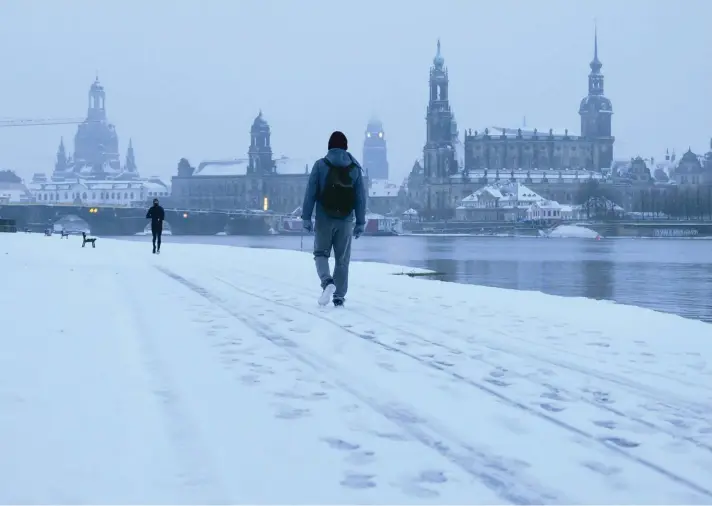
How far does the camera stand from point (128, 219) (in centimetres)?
11169

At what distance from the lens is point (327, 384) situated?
463 centimetres

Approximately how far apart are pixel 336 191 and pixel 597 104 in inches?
6603

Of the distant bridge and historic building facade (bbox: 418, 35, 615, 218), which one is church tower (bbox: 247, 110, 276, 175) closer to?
historic building facade (bbox: 418, 35, 615, 218)

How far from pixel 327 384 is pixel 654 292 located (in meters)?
11.3

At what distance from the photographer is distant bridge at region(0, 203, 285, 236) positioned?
339ft

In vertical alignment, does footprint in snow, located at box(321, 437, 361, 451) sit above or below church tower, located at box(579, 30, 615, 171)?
below

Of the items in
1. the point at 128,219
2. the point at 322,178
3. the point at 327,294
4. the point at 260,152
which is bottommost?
the point at 128,219

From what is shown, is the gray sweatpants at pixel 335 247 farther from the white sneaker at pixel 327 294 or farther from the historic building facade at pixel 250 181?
the historic building facade at pixel 250 181

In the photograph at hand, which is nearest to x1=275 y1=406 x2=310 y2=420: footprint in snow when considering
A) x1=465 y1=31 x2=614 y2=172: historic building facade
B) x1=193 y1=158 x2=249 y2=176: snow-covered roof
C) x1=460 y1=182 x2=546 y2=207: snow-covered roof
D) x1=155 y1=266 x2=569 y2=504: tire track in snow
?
x1=155 y1=266 x2=569 y2=504: tire track in snow

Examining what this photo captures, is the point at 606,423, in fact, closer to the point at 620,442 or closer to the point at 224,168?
the point at 620,442

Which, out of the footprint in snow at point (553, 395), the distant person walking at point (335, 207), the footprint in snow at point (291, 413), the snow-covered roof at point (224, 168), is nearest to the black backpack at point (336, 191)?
the distant person walking at point (335, 207)

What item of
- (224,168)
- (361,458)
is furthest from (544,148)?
(361,458)

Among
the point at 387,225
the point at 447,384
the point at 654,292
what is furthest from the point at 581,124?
the point at 447,384

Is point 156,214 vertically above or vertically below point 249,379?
above
